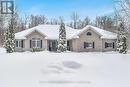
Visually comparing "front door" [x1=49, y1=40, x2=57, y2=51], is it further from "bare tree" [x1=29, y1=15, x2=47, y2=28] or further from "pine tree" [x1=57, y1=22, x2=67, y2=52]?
"bare tree" [x1=29, y1=15, x2=47, y2=28]

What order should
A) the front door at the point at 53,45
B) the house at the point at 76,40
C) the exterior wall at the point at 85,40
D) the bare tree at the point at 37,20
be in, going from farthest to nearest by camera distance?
the bare tree at the point at 37,20, the front door at the point at 53,45, the house at the point at 76,40, the exterior wall at the point at 85,40

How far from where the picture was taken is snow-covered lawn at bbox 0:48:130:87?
8.02 metres

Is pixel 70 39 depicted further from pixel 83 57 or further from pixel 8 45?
pixel 83 57

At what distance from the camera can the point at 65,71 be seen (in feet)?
29.2

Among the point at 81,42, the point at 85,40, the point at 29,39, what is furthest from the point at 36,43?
the point at 85,40

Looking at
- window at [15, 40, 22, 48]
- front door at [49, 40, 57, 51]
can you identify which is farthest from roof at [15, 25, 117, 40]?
front door at [49, 40, 57, 51]

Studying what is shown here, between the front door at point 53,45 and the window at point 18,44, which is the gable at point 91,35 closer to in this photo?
the front door at point 53,45

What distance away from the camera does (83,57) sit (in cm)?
1086

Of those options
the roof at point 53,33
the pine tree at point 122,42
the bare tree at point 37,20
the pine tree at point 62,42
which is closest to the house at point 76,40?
the roof at point 53,33

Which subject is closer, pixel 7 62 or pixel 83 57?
pixel 7 62

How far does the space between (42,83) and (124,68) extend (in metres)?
3.28

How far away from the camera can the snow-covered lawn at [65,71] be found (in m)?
8.02

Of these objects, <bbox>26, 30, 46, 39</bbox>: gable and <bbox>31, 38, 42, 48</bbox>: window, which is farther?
<bbox>31, 38, 42, 48</bbox>: window

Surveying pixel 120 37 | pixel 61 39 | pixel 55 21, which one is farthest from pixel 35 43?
pixel 55 21
